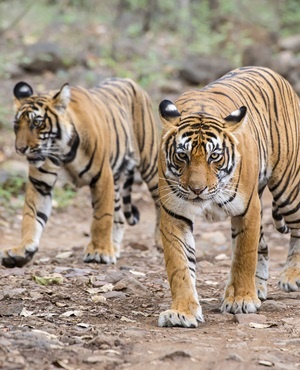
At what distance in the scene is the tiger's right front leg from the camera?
4.61m

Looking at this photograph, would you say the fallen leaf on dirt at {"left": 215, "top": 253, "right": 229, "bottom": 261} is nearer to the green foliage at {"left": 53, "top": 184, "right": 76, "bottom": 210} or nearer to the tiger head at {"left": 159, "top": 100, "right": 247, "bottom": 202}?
the tiger head at {"left": 159, "top": 100, "right": 247, "bottom": 202}

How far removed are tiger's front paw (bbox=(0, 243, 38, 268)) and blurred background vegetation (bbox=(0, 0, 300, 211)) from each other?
18.5ft

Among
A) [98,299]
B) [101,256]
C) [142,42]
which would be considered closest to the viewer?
[98,299]

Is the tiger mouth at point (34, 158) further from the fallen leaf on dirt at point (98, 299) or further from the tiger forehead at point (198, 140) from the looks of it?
the tiger forehead at point (198, 140)

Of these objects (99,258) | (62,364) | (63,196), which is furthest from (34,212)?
(63,196)

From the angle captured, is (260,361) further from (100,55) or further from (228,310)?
(100,55)

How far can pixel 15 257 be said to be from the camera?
664 centimetres

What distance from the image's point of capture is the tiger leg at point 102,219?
724 cm

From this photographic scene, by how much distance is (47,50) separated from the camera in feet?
53.5

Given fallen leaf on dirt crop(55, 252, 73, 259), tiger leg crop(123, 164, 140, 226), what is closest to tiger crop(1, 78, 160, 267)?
fallen leaf on dirt crop(55, 252, 73, 259)

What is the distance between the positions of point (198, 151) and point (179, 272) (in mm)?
711

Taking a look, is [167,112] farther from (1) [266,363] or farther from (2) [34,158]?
(2) [34,158]

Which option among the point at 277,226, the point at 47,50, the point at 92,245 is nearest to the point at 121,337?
the point at 277,226

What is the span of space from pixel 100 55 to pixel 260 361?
14.0m
